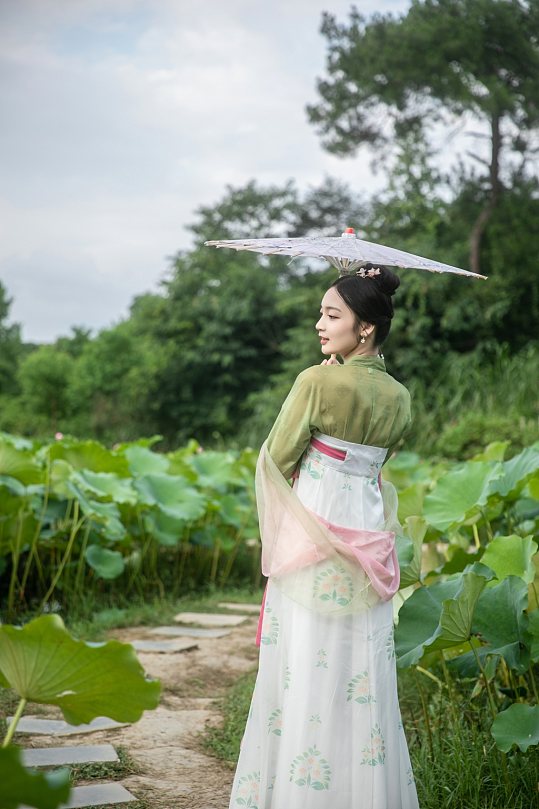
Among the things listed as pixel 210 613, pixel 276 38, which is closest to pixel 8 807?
pixel 210 613

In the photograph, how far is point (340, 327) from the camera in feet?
7.25

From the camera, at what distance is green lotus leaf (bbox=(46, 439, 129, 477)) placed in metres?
4.81

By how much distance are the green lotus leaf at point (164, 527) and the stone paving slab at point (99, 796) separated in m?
2.71

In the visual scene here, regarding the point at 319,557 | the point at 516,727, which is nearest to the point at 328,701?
the point at 319,557

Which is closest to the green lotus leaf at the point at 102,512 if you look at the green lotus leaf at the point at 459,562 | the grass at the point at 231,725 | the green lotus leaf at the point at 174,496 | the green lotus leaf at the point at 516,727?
the green lotus leaf at the point at 174,496

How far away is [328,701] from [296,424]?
2.05 feet

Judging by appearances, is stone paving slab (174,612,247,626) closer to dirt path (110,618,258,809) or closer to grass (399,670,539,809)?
dirt path (110,618,258,809)

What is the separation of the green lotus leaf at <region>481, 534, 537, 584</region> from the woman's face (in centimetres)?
84

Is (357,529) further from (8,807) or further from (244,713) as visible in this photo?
(244,713)

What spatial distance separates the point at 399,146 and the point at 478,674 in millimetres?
13669

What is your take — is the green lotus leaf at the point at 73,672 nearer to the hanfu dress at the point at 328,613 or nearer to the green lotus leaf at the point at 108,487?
the hanfu dress at the point at 328,613

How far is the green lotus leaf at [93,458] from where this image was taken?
4812mm

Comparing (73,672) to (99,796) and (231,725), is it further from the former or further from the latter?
(231,725)

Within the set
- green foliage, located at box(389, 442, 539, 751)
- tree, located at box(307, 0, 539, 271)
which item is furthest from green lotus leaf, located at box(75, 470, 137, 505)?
tree, located at box(307, 0, 539, 271)
